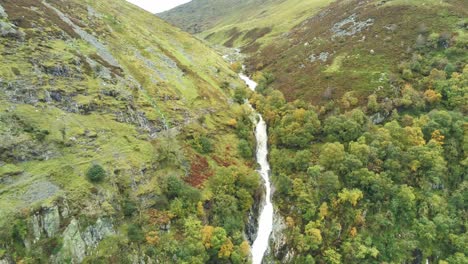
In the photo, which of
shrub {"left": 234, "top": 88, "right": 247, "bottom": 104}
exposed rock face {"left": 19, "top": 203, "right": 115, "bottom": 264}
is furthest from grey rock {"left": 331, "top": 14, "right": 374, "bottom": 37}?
exposed rock face {"left": 19, "top": 203, "right": 115, "bottom": 264}

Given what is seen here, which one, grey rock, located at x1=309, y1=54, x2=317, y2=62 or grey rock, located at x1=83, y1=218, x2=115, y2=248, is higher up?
grey rock, located at x1=83, y1=218, x2=115, y2=248

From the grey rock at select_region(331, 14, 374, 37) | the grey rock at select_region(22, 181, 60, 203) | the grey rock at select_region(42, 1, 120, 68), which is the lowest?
the grey rock at select_region(331, 14, 374, 37)

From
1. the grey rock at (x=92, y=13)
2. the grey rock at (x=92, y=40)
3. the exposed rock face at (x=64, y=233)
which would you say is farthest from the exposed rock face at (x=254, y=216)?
the grey rock at (x=92, y=13)

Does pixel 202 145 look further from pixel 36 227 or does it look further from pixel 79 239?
pixel 36 227

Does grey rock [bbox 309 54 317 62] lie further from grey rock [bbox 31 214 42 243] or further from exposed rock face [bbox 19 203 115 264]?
grey rock [bbox 31 214 42 243]

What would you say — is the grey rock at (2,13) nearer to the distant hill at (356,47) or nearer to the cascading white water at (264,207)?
the cascading white water at (264,207)

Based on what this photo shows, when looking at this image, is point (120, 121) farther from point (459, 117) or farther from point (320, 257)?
point (459, 117)

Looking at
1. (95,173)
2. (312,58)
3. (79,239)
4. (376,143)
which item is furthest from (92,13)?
(376,143)

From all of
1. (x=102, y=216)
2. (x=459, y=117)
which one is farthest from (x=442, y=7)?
(x=102, y=216)
